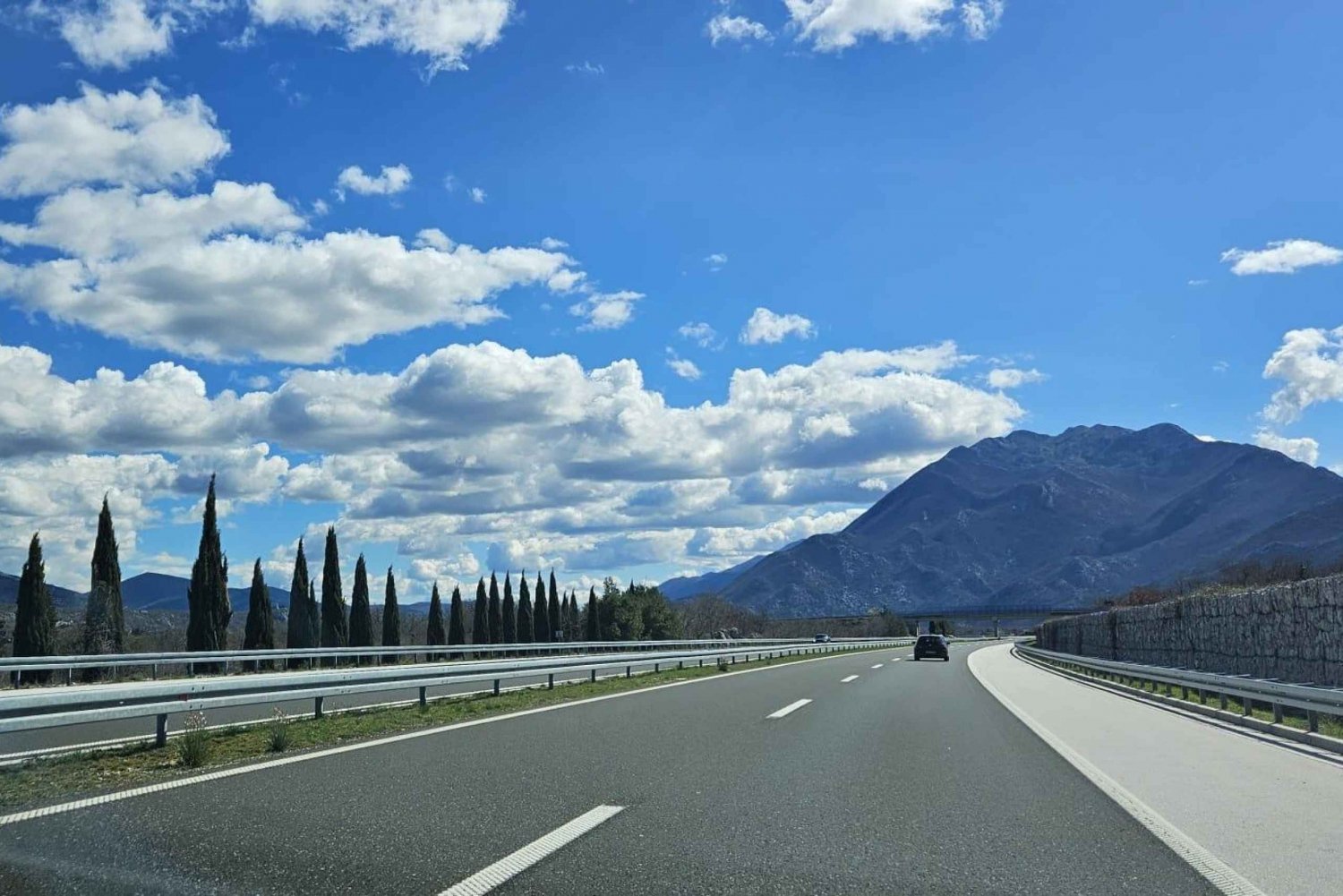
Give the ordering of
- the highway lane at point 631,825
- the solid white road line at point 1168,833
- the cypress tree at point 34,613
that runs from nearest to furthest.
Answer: the highway lane at point 631,825 → the solid white road line at point 1168,833 → the cypress tree at point 34,613

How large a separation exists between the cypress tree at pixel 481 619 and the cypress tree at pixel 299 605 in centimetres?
1694

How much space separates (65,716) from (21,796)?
1.20 meters

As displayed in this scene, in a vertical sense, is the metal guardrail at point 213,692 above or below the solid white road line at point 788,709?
above

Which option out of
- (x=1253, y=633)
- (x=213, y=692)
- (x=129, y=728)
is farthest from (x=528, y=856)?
(x=1253, y=633)

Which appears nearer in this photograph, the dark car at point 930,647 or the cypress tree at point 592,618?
the dark car at point 930,647

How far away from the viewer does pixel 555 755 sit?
10828 mm

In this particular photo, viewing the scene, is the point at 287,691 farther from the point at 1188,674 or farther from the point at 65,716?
the point at 1188,674

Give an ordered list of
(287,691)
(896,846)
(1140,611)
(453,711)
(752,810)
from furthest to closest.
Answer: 1. (1140,611)
2. (453,711)
3. (287,691)
4. (752,810)
5. (896,846)

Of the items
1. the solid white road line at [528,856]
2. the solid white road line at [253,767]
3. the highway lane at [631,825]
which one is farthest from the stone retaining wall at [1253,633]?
the solid white road line at [528,856]

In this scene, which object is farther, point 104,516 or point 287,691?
point 104,516

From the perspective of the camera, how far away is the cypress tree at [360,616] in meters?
66.8

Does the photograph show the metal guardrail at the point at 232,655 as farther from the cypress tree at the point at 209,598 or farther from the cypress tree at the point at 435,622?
the cypress tree at the point at 435,622

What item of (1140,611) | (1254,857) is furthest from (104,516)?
(1254,857)

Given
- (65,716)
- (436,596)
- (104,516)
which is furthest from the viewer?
(436,596)
